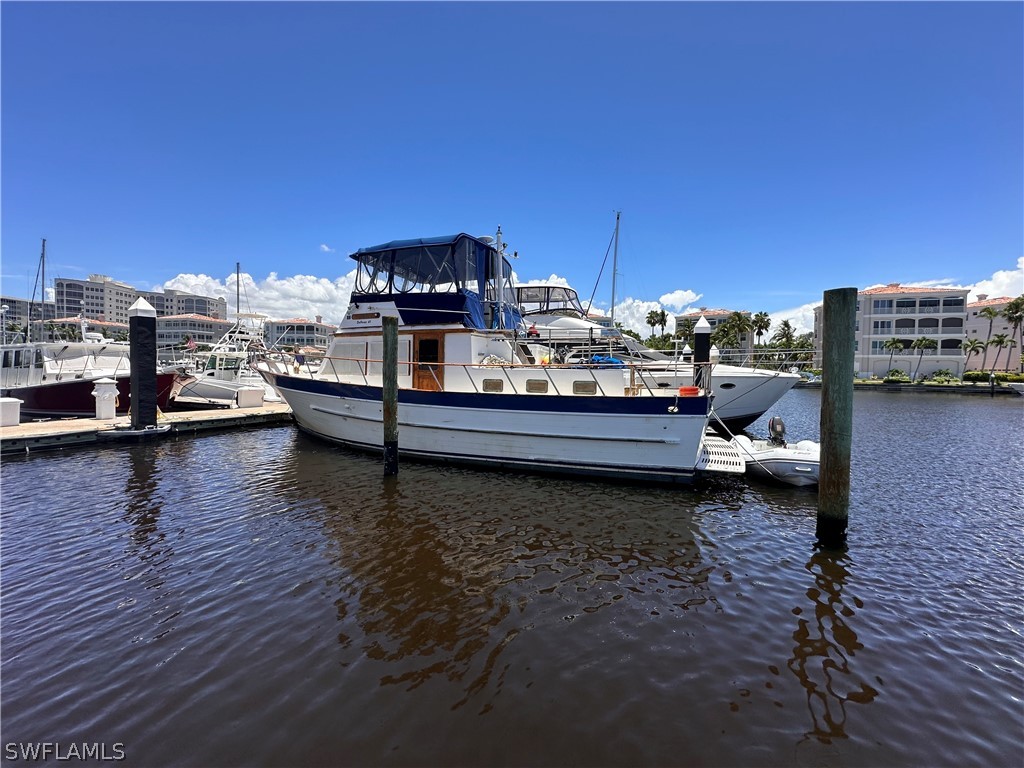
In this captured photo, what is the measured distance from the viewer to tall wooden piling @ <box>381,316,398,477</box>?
9.73 meters

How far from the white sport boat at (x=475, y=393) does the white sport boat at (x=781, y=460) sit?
0.44 meters

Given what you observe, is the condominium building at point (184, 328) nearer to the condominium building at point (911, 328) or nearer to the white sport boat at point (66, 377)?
the white sport boat at point (66, 377)

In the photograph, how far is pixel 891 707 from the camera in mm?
3508

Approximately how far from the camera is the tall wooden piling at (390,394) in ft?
31.9

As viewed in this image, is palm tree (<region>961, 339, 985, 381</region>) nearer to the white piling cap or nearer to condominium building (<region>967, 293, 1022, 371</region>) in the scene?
condominium building (<region>967, 293, 1022, 371</region>)

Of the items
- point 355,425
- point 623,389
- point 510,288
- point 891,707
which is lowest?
point 891,707

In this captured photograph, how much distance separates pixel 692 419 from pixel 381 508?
620cm

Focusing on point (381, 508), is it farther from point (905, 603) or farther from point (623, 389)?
point (905, 603)

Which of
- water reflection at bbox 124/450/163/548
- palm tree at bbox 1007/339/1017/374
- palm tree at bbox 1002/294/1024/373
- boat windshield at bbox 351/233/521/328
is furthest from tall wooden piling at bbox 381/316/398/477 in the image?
palm tree at bbox 1007/339/1017/374

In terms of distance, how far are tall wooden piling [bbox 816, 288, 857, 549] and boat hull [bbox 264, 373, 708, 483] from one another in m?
2.61

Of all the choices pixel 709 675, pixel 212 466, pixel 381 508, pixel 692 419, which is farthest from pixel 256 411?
pixel 709 675

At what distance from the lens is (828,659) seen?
13.3ft

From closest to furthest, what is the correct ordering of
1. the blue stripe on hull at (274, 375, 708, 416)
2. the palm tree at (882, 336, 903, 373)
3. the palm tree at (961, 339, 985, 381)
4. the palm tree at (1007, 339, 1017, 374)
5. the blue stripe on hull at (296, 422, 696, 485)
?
the blue stripe on hull at (274, 375, 708, 416), the blue stripe on hull at (296, 422, 696, 485), the palm tree at (961, 339, 985, 381), the palm tree at (882, 336, 903, 373), the palm tree at (1007, 339, 1017, 374)

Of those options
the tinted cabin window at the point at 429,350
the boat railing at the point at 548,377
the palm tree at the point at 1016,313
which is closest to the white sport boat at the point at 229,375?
the tinted cabin window at the point at 429,350
